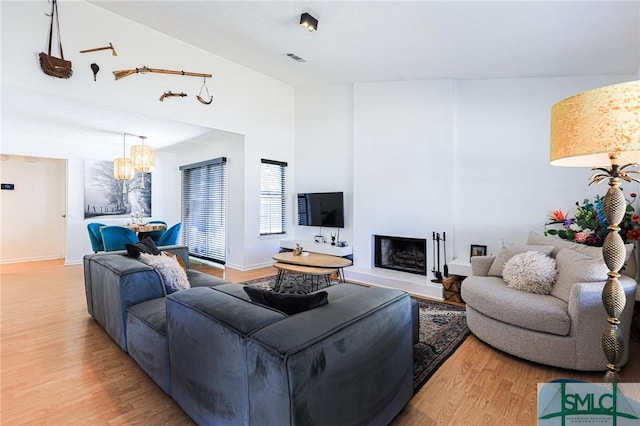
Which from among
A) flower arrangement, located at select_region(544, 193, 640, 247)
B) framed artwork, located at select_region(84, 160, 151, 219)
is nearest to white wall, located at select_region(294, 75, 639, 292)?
flower arrangement, located at select_region(544, 193, 640, 247)

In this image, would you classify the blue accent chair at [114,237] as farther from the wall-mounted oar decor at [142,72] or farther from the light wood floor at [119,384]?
the wall-mounted oar decor at [142,72]

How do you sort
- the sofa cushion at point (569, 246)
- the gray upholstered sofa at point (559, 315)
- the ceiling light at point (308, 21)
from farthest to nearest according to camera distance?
the ceiling light at point (308, 21)
the sofa cushion at point (569, 246)
the gray upholstered sofa at point (559, 315)

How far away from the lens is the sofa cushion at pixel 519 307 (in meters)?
2.13

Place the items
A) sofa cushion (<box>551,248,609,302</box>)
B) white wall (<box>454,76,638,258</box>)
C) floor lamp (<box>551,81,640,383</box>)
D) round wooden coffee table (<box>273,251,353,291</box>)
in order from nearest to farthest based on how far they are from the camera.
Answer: floor lamp (<box>551,81,640,383</box>) → sofa cushion (<box>551,248,609,302</box>) → round wooden coffee table (<box>273,251,353,291</box>) → white wall (<box>454,76,638,258</box>)

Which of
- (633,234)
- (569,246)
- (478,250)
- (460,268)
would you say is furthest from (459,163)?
(633,234)

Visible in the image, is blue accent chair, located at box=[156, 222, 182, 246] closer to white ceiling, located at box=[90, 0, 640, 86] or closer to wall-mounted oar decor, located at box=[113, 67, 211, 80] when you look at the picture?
wall-mounted oar decor, located at box=[113, 67, 211, 80]

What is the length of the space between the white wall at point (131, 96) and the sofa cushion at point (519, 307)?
3868 mm

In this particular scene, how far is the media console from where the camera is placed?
502cm

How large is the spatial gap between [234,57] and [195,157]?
2.60 meters

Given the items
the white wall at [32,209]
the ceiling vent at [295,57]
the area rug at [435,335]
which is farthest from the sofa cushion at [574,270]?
the white wall at [32,209]

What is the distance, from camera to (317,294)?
1451mm

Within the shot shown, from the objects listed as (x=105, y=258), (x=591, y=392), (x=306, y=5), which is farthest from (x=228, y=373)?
(x=306, y=5)

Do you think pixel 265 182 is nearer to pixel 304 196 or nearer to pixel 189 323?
pixel 304 196

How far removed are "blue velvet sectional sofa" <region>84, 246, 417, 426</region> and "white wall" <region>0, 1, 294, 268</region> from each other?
3149 millimetres
